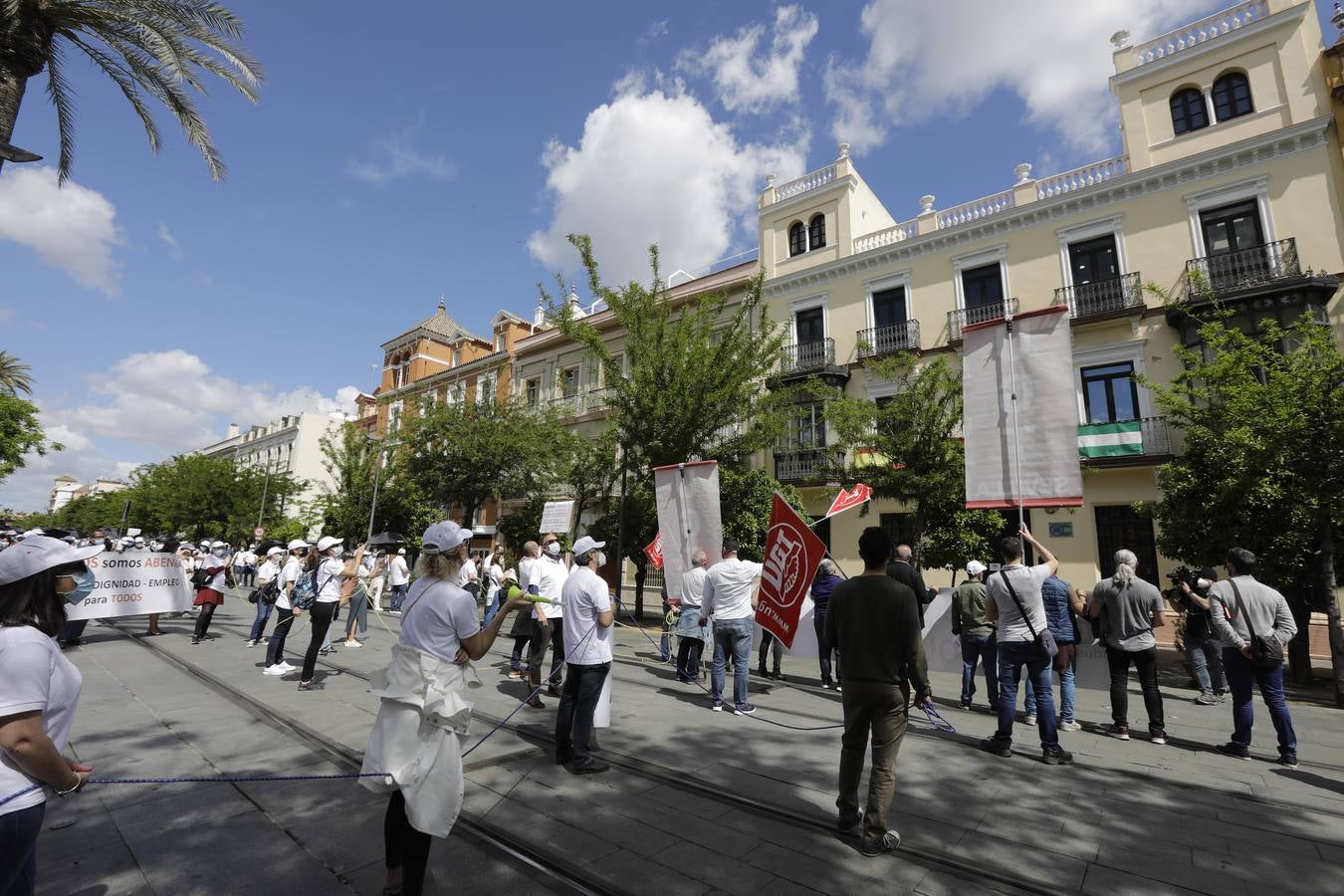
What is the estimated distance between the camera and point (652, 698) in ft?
25.3

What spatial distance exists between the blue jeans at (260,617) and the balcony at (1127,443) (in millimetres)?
17580

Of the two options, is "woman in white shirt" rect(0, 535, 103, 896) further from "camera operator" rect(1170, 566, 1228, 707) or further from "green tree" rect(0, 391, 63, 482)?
"green tree" rect(0, 391, 63, 482)

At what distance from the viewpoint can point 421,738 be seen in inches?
117

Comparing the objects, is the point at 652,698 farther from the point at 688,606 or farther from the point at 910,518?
the point at 910,518

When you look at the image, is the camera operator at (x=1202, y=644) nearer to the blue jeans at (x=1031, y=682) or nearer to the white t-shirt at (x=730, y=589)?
the blue jeans at (x=1031, y=682)

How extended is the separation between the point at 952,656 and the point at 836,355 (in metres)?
13.5

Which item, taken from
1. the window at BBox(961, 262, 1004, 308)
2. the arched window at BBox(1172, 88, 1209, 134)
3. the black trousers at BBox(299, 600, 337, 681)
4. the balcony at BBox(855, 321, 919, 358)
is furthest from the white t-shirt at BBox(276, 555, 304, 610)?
the arched window at BBox(1172, 88, 1209, 134)

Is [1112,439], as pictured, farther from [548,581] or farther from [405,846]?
[405,846]

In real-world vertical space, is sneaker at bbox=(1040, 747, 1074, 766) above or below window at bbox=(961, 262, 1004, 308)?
below

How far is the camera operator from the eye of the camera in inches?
332

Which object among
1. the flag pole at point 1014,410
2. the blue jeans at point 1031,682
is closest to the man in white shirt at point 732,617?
the blue jeans at point 1031,682

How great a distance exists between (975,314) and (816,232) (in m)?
6.74

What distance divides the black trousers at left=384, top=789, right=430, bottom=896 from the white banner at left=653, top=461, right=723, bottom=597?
6.77 meters

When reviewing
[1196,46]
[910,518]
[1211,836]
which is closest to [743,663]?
[1211,836]
